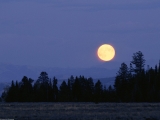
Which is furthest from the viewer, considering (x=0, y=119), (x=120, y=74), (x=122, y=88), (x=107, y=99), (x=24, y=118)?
(x=120, y=74)

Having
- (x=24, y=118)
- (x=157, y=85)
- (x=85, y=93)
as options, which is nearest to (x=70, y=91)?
(x=85, y=93)

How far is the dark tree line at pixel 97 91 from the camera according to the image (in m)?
99.4

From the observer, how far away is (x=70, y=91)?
112 meters

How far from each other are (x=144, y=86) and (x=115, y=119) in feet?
222

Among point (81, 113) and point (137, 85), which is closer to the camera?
point (81, 113)

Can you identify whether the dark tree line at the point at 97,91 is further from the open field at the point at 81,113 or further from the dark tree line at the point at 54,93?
the open field at the point at 81,113

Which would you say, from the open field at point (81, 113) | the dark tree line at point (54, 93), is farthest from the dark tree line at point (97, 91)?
the open field at point (81, 113)

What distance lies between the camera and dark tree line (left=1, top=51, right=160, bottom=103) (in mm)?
99431

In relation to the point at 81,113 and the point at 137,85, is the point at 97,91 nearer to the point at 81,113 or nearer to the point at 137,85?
the point at 137,85

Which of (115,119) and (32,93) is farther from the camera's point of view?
(32,93)

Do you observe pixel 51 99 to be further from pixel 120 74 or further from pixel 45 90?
pixel 120 74

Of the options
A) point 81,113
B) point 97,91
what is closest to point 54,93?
point 97,91

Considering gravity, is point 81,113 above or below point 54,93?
below

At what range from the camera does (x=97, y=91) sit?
106 meters
